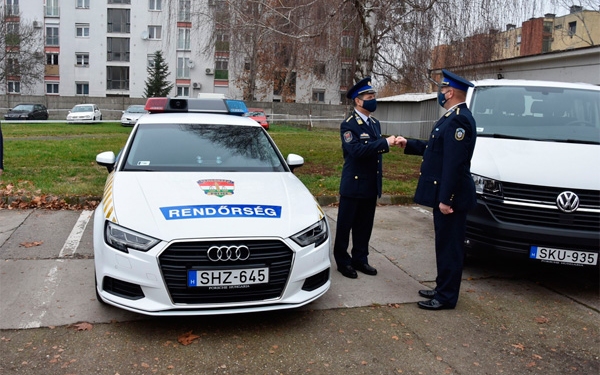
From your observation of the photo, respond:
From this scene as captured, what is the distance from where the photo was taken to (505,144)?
5.67 metres

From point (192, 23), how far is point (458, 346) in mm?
14539

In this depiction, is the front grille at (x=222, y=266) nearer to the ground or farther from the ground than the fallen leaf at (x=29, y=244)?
farther from the ground

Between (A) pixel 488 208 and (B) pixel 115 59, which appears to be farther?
(B) pixel 115 59

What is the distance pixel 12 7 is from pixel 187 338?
61.7 meters

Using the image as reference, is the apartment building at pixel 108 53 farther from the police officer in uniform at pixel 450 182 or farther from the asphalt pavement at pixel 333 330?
the police officer in uniform at pixel 450 182

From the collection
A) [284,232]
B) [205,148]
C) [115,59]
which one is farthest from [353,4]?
[115,59]

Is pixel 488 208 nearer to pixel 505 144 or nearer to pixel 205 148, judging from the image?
pixel 505 144

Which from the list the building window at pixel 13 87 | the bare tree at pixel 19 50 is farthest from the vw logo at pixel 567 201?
the building window at pixel 13 87

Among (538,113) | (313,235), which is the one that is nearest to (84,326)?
(313,235)

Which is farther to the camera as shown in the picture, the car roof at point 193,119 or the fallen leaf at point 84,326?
the car roof at point 193,119

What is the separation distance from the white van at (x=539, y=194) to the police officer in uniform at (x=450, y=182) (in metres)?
0.58

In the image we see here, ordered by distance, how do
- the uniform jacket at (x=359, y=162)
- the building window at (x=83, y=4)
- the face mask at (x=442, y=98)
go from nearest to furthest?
the face mask at (x=442, y=98), the uniform jacket at (x=359, y=162), the building window at (x=83, y=4)

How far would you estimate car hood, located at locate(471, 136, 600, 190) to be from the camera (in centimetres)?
499

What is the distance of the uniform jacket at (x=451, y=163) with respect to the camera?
14.5 ft
